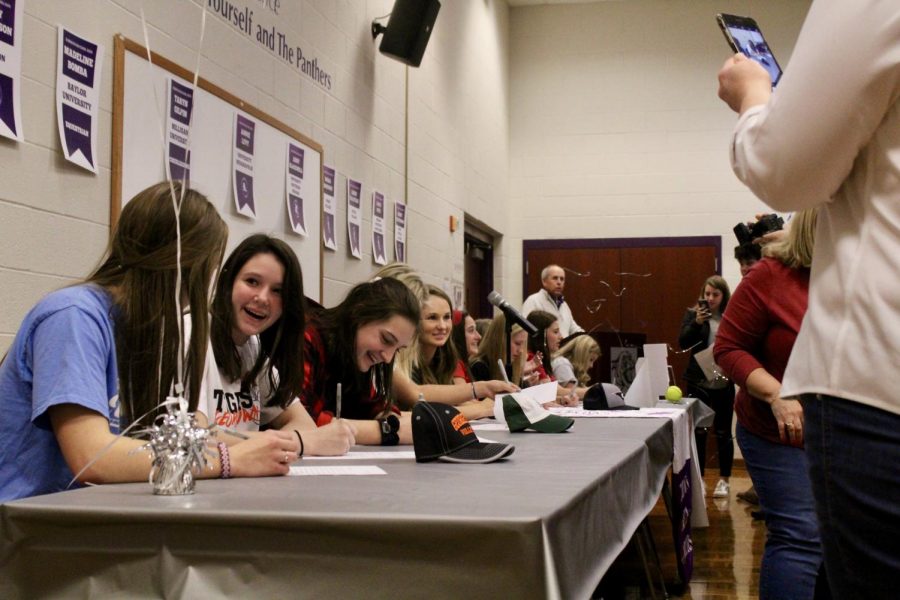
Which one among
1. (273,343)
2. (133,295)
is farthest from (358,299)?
(133,295)

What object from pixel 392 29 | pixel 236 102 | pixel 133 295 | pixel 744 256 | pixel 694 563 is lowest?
pixel 694 563

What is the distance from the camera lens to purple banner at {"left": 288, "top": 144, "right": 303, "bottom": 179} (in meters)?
3.56

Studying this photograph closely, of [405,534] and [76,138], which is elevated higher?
[76,138]

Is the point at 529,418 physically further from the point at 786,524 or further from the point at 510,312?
the point at 510,312

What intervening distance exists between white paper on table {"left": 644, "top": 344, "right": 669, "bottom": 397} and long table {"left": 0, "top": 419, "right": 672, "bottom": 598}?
9.16ft

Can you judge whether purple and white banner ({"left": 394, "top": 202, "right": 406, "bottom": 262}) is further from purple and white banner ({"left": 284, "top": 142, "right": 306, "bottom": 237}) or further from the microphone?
the microphone

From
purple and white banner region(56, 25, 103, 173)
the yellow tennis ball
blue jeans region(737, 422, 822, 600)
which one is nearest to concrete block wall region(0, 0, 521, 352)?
purple and white banner region(56, 25, 103, 173)

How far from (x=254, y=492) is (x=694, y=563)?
9.14 feet

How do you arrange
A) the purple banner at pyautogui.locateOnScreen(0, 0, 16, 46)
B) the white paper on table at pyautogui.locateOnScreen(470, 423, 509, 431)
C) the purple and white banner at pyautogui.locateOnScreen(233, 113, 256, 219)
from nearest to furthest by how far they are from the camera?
the purple banner at pyautogui.locateOnScreen(0, 0, 16, 46) < the white paper on table at pyautogui.locateOnScreen(470, 423, 509, 431) < the purple and white banner at pyautogui.locateOnScreen(233, 113, 256, 219)

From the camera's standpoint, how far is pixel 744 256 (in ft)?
11.8

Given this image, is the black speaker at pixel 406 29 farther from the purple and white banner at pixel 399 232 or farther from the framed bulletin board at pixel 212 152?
the framed bulletin board at pixel 212 152

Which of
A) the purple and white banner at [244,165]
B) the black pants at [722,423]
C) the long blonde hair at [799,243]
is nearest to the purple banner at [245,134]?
the purple and white banner at [244,165]

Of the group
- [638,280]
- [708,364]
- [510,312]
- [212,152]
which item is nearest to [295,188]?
[212,152]

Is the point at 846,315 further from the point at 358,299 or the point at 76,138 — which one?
the point at 76,138
